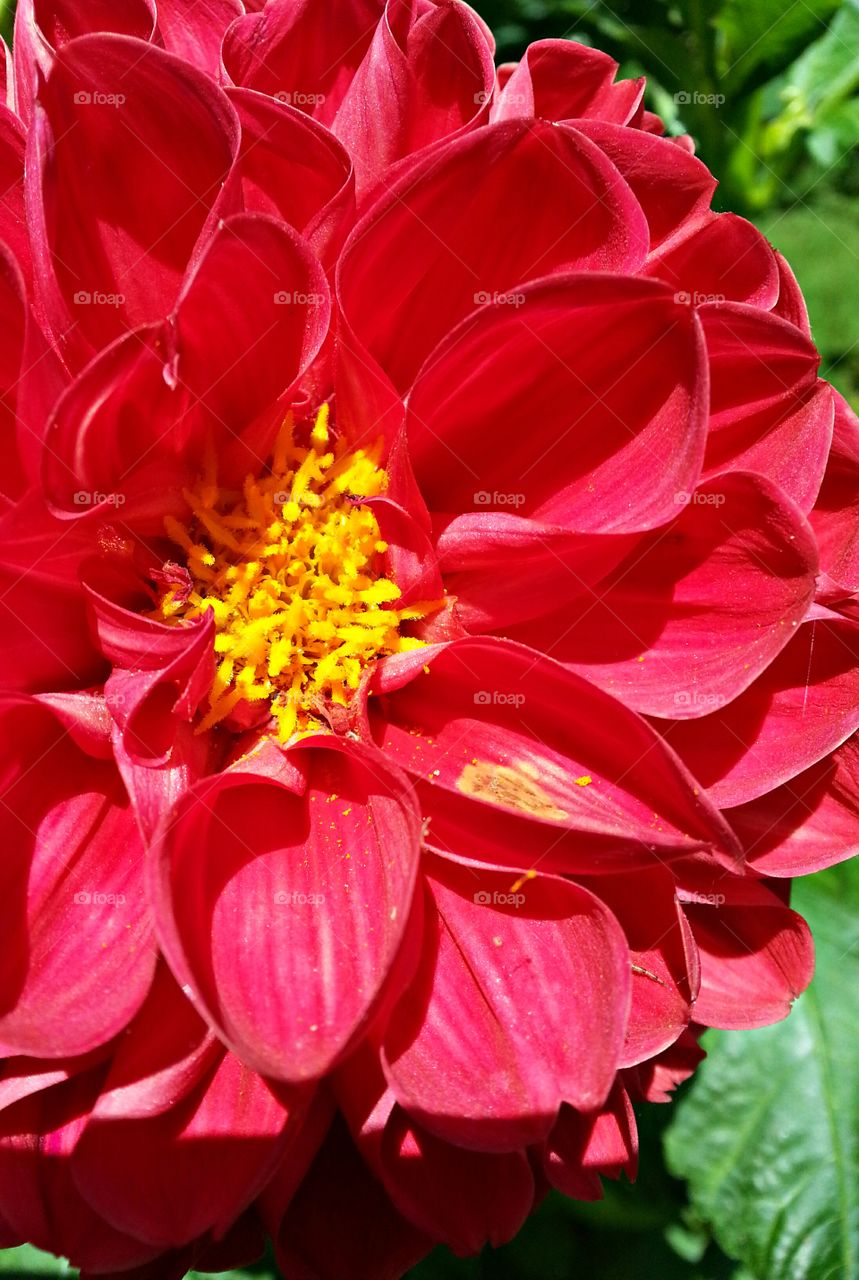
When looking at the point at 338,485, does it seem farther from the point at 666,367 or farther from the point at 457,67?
the point at 457,67

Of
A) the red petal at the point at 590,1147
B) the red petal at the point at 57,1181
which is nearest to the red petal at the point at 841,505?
the red petal at the point at 590,1147

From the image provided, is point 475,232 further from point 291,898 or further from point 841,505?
point 291,898

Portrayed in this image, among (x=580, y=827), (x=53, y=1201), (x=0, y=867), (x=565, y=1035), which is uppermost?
(x=580, y=827)

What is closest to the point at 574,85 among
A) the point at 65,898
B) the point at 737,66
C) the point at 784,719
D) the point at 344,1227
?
the point at 737,66

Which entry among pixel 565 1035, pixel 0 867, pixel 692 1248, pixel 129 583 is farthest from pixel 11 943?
pixel 692 1248

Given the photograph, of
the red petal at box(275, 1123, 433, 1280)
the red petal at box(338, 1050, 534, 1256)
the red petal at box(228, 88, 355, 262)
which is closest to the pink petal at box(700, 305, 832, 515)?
the red petal at box(228, 88, 355, 262)

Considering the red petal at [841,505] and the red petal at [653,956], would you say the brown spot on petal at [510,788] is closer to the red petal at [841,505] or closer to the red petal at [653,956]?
the red petal at [653,956]

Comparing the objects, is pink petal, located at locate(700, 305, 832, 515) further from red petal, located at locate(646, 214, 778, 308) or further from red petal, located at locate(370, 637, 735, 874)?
red petal, located at locate(370, 637, 735, 874)
